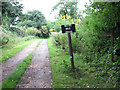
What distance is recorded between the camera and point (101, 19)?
12.1ft

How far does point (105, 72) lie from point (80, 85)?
102 cm

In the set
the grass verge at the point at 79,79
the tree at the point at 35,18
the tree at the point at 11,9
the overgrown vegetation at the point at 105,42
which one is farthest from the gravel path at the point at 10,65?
the tree at the point at 35,18

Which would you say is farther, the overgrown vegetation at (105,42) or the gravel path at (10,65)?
the gravel path at (10,65)

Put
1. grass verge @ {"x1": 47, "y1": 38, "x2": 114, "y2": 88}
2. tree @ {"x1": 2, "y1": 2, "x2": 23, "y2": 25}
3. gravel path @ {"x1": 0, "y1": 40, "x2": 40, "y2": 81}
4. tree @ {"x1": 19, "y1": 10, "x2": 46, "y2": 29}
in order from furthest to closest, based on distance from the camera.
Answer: tree @ {"x1": 19, "y1": 10, "x2": 46, "y2": 29}
tree @ {"x1": 2, "y1": 2, "x2": 23, "y2": 25}
gravel path @ {"x1": 0, "y1": 40, "x2": 40, "y2": 81}
grass verge @ {"x1": 47, "y1": 38, "x2": 114, "y2": 88}

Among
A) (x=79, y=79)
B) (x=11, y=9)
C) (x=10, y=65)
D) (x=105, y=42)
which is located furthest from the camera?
(x=11, y=9)

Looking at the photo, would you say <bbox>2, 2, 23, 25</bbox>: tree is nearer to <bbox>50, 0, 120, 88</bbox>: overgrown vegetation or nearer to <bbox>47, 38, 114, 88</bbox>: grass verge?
<bbox>50, 0, 120, 88</bbox>: overgrown vegetation

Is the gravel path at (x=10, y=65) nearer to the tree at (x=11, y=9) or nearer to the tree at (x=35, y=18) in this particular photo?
the tree at (x=11, y=9)

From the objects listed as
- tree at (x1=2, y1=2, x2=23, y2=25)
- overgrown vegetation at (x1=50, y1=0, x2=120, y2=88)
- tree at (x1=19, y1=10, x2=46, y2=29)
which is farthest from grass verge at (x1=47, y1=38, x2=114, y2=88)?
tree at (x1=19, y1=10, x2=46, y2=29)

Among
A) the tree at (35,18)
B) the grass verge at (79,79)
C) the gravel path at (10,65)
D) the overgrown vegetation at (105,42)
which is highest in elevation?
the tree at (35,18)

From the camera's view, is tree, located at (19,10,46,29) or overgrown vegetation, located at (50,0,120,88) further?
tree, located at (19,10,46,29)

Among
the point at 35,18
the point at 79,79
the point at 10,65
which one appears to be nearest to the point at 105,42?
the point at 79,79

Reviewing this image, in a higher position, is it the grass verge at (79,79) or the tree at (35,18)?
the tree at (35,18)

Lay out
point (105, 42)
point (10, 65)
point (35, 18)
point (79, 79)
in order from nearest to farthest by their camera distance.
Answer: point (79, 79) < point (105, 42) < point (10, 65) < point (35, 18)

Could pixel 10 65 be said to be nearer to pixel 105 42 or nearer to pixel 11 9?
pixel 105 42
